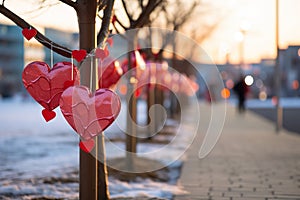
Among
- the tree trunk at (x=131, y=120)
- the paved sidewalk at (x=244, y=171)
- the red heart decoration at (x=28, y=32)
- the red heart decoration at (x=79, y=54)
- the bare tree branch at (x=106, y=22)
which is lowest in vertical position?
the paved sidewalk at (x=244, y=171)

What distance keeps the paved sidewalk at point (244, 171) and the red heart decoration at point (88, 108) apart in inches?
120

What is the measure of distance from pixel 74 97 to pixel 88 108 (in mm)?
158

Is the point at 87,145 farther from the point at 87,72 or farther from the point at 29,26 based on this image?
the point at 29,26

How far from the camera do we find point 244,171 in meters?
9.88

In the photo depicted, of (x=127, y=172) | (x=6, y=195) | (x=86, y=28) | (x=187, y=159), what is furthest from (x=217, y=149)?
(x=86, y=28)

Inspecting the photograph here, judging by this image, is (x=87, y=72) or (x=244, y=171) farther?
(x=244, y=171)

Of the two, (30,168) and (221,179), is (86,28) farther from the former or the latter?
(30,168)

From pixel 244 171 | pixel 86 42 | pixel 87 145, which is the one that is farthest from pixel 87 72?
pixel 244 171

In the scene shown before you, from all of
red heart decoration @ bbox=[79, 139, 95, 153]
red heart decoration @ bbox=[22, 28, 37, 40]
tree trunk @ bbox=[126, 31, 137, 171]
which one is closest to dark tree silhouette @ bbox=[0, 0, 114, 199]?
red heart decoration @ bbox=[22, 28, 37, 40]

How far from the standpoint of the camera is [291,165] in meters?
10.6

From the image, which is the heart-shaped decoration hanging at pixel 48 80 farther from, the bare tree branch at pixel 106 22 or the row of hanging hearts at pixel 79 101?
the bare tree branch at pixel 106 22

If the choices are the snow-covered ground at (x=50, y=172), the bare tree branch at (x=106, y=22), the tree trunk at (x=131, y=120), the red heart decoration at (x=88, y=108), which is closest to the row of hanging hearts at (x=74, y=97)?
the red heart decoration at (x=88, y=108)

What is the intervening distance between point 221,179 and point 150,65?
5102mm

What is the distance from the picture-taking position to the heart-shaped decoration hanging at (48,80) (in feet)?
16.7
